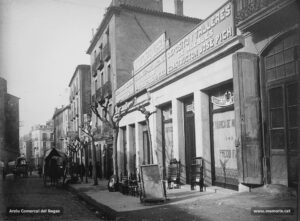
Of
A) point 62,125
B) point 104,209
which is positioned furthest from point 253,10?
point 62,125

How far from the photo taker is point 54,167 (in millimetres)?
21328

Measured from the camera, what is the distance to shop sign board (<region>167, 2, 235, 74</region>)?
9779 mm

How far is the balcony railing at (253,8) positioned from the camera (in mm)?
7148

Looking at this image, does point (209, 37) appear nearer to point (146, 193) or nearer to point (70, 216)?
point (146, 193)

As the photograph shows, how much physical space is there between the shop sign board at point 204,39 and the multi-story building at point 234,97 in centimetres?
3

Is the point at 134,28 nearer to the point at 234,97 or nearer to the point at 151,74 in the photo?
the point at 151,74

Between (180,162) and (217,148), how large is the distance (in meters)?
2.40

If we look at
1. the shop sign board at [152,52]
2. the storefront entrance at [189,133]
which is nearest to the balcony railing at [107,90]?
the shop sign board at [152,52]

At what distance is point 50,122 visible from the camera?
81750 mm

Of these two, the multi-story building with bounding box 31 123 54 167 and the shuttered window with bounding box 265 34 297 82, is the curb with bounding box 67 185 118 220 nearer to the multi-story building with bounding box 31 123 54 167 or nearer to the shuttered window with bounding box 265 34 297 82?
the shuttered window with bounding box 265 34 297 82

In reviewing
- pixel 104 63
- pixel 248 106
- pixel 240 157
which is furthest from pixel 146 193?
pixel 104 63

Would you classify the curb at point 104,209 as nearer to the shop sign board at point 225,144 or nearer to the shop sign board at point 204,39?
the shop sign board at point 225,144

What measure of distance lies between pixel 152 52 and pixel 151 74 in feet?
3.53

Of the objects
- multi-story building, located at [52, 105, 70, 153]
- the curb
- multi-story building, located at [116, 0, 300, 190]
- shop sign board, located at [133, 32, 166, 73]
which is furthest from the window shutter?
multi-story building, located at [52, 105, 70, 153]
